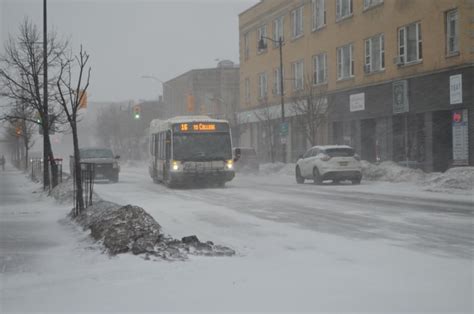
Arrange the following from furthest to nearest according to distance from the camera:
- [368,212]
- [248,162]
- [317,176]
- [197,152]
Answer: [248,162] < [317,176] < [197,152] < [368,212]

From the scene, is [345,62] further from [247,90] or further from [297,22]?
[247,90]

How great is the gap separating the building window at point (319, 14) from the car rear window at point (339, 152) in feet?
53.5

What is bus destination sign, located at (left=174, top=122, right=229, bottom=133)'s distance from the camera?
2611 cm

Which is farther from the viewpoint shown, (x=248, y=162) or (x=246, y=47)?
(x=246, y=47)

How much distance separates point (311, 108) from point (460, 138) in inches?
410

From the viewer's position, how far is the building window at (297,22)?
146 ft

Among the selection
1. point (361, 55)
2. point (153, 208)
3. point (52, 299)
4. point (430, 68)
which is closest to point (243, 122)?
point (361, 55)

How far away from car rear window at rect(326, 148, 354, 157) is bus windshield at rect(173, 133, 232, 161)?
4.28 metres

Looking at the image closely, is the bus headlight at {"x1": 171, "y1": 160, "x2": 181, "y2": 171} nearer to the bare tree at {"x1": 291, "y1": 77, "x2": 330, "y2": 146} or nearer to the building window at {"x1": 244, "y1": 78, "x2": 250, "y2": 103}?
the bare tree at {"x1": 291, "y1": 77, "x2": 330, "y2": 146}

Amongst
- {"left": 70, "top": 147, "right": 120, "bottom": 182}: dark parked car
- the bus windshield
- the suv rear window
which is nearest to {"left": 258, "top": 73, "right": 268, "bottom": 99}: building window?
the suv rear window

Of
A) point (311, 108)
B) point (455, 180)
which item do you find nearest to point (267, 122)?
point (311, 108)

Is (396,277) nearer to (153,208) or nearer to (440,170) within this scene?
(153,208)

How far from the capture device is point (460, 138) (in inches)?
1124

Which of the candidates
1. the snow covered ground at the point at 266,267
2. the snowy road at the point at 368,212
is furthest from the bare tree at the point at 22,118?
the snow covered ground at the point at 266,267
